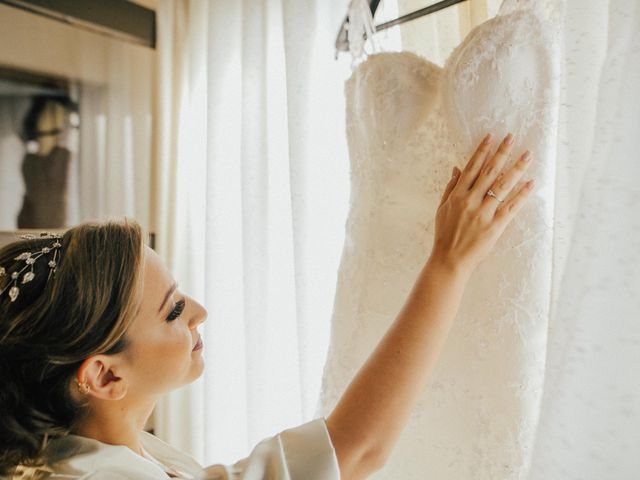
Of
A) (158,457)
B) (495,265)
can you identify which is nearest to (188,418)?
(158,457)

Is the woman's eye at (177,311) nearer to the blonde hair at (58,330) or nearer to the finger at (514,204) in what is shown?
the blonde hair at (58,330)

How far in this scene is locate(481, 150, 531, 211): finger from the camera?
0.70 meters

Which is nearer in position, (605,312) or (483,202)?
(605,312)

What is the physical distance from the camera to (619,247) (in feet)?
1.72

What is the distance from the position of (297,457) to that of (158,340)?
0.88ft

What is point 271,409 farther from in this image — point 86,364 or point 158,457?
point 86,364

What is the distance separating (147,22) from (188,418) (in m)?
1.10

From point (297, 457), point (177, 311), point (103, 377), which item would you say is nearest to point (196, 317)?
point (177, 311)

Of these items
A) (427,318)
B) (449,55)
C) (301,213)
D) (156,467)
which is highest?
(449,55)

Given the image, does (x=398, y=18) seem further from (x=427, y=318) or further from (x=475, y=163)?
(x=427, y=318)

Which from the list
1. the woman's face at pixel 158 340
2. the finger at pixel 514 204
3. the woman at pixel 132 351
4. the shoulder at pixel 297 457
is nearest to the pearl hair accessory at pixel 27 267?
the woman at pixel 132 351

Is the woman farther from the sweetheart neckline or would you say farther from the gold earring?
the sweetheart neckline

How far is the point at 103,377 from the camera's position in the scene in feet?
2.71

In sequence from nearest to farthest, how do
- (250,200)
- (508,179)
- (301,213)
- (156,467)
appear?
1. (508,179)
2. (156,467)
3. (301,213)
4. (250,200)
